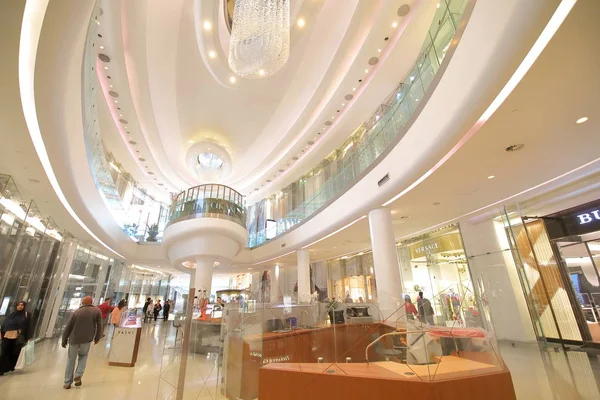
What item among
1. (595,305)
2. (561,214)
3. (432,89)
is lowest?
(595,305)

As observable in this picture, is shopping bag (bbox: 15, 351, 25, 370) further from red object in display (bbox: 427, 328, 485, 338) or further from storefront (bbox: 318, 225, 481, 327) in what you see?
storefront (bbox: 318, 225, 481, 327)

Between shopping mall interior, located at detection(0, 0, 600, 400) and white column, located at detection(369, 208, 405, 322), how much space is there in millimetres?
57

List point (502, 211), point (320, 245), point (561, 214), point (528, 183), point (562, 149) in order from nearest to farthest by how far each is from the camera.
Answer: point (562, 149) → point (528, 183) → point (561, 214) → point (502, 211) → point (320, 245)

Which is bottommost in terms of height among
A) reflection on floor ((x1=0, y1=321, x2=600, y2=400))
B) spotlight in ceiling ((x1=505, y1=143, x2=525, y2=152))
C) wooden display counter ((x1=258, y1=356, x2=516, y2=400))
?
reflection on floor ((x1=0, y1=321, x2=600, y2=400))

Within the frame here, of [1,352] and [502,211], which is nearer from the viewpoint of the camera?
[1,352]

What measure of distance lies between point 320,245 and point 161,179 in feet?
35.3

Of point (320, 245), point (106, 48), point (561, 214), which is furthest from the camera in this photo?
point (320, 245)

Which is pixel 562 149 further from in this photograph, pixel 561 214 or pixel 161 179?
pixel 161 179

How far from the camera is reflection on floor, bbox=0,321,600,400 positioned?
374 cm

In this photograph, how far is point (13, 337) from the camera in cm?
476

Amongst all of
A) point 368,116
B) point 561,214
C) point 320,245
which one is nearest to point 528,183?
point 561,214

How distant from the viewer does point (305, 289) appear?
12.3 meters

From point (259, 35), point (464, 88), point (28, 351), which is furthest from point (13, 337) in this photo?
point (464, 88)

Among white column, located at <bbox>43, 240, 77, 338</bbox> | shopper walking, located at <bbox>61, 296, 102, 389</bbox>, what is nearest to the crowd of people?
shopper walking, located at <bbox>61, 296, 102, 389</bbox>
